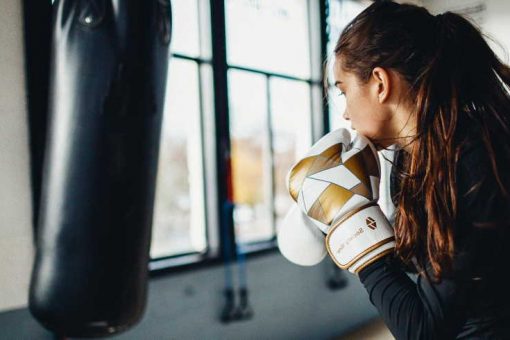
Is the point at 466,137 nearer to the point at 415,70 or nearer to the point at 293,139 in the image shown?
the point at 415,70

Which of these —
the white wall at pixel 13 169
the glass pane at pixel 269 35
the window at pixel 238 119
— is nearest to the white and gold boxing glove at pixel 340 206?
the white wall at pixel 13 169

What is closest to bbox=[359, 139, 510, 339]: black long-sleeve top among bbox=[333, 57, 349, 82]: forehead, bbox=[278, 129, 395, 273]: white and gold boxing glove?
bbox=[278, 129, 395, 273]: white and gold boxing glove

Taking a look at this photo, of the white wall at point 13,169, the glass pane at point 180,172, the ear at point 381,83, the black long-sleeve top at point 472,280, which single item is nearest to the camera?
the black long-sleeve top at point 472,280

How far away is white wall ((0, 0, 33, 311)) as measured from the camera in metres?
1.54

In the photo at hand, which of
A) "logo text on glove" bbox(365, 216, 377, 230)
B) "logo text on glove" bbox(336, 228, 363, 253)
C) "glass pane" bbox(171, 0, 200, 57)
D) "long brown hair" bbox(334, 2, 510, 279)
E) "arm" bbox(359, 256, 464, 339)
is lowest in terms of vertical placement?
"arm" bbox(359, 256, 464, 339)

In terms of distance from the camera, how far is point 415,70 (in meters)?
0.81

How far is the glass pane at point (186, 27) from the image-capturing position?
2307 millimetres

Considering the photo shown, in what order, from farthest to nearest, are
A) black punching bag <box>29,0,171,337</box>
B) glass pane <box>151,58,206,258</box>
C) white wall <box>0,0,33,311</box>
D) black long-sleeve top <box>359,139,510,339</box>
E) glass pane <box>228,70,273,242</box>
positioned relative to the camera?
glass pane <box>228,70,273,242</box> < glass pane <box>151,58,206,258</box> < white wall <box>0,0,33,311</box> < black punching bag <box>29,0,171,337</box> < black long-sleeve top <box>359,139,510,339</box>

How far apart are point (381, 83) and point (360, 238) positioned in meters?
0.30

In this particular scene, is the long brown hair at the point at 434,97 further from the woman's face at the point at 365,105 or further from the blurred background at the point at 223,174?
the blurred background at the point at 223,174

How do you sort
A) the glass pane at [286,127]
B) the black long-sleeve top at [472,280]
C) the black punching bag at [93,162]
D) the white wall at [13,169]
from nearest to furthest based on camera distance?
the black long-sleeve top at [472,280]
the black punching bag at [93,162]
the white wall at [13,169]
the glass pane at [286,127]

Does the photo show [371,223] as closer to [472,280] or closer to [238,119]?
[472,280]

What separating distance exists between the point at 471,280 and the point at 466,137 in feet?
0.76

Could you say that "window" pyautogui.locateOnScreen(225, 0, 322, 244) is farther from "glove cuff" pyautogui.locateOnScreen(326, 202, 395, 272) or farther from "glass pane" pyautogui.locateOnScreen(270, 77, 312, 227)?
"glove cuff" pyautogui.locateOnScreen(326, 202, 395, 272)
